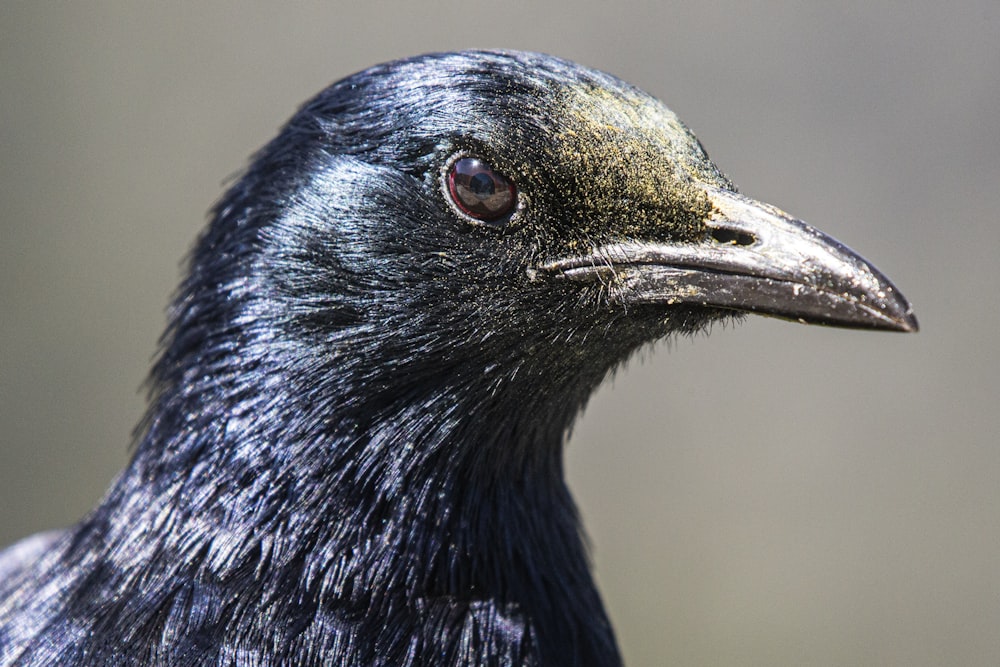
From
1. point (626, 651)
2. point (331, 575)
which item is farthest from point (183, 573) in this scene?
point (626, 651)

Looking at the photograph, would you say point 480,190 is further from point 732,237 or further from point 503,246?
point 732,237

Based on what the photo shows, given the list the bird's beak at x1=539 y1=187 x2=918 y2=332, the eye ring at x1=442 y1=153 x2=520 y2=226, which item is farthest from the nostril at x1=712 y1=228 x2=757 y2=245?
the eye ring at x1=442 y1=153 x2=520 y2=226

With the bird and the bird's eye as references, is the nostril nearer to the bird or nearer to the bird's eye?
the bird

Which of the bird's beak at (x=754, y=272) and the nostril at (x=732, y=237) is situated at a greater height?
the nostril at (x=732, y=237)

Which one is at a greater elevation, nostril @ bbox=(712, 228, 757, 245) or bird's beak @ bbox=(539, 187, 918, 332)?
nostril @ bbox=(712, 228, 757, 245)

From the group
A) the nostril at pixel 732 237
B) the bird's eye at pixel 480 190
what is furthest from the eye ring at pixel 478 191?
the nostril at pixel 732 237

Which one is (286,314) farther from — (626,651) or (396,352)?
(626,651)

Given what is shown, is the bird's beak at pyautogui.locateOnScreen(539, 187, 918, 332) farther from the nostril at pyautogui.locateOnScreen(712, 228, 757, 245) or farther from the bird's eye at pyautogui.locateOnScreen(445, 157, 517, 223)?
the bird's eye at pyautogui.locateOnScreen(445, 157, 517, 223)

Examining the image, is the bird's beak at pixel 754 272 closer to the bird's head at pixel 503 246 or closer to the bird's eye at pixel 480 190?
the bird's head at pixel 503 246
